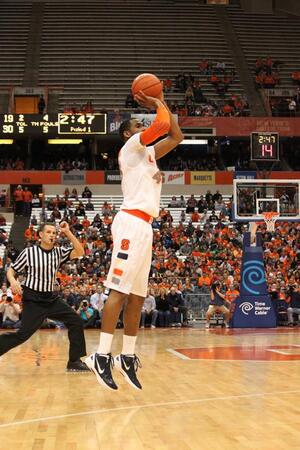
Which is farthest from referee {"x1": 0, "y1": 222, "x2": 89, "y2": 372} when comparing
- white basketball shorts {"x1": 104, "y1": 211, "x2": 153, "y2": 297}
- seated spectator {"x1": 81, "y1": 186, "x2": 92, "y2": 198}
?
seated spectator {"x1": 81, "y1": 186, "x2": 92, "y2": 198}

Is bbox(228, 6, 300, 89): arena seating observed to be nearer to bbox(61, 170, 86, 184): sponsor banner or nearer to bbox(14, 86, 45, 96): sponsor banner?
bbox(14, 86, 45, 96): sponsor banner

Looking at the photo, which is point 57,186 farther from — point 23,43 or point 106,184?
point 23,43

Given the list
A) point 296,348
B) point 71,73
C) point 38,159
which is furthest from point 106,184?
point 296,348

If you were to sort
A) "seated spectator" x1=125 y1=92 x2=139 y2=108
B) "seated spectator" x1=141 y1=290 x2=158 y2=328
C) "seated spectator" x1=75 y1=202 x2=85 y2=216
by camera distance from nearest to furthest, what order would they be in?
"seated spectator" x1=141 y1=290 x2=158 y2=328
"seated spectator" x1=75 y1=202 x2=85 y2=216
"seated spectator" x1=125 y1=92 x2=139 y2=108

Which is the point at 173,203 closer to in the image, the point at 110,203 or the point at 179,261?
the point at 110,203

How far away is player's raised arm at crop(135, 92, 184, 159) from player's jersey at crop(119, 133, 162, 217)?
0.47 ft

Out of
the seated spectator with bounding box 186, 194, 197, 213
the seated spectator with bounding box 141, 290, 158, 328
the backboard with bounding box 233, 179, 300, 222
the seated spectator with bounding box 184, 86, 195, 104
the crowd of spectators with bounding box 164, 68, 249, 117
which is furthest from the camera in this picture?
the seated spectator with bounding box 184, 86, 195, 104

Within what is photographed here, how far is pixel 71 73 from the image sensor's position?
4112 cm

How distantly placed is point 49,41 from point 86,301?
2625 centimetres

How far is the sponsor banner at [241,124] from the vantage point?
119 feet

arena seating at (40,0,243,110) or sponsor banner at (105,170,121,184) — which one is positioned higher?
arena seating at (40,0,243,110)

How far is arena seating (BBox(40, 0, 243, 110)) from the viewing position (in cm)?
4047

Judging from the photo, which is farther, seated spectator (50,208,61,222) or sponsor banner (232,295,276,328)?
seated spectator (50,208,61,222)

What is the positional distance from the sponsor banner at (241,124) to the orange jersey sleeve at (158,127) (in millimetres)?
29984
